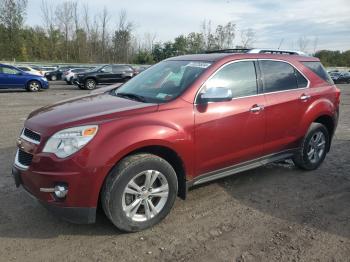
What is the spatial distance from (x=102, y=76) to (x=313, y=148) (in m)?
19.1

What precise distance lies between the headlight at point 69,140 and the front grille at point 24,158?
280mm

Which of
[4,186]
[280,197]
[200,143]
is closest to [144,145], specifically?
[200,143]

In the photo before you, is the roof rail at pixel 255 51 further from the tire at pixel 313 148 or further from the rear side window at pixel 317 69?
the tire at pixel 313 148

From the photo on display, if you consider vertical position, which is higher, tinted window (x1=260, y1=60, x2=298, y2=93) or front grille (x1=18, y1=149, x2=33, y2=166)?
tinted window (x1=260, y1=60, x2=298, y2=93)

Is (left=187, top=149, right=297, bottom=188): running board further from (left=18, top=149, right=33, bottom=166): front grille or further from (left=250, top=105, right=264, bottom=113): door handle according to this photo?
(left=18, top=149, right=33, bottom=166): front grille

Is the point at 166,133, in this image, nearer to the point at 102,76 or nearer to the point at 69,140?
the point at 69,140

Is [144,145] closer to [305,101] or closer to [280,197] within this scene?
[280,197]

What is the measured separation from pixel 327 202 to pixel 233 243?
5.43ft

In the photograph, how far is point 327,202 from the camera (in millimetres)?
4441

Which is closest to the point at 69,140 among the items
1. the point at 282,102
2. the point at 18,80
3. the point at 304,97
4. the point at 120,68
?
the point at 282,102

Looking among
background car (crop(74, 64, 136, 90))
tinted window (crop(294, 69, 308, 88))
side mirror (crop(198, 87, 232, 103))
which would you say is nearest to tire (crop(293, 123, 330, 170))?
tinted window (crop(294, 69, 308, 88))

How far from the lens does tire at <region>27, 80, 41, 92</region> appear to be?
20109 mm

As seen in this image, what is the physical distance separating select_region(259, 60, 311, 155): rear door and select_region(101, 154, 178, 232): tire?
167cm

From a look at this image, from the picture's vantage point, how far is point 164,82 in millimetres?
4410
